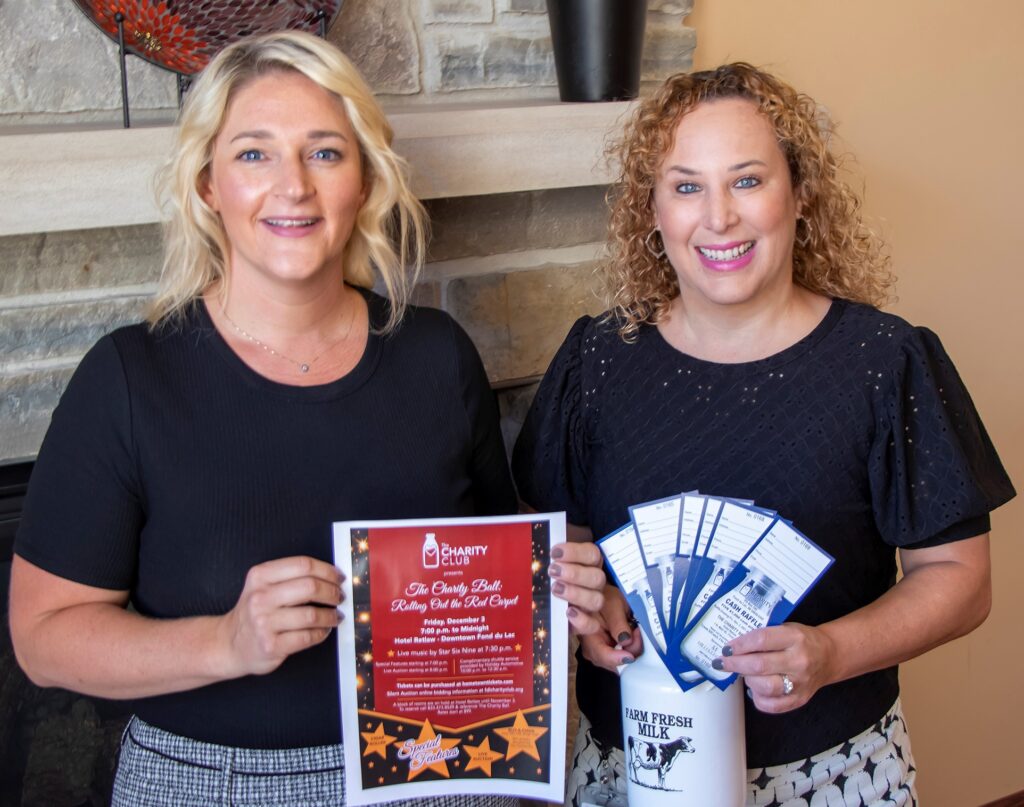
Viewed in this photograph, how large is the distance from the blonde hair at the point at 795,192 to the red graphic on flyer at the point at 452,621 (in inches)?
16.7

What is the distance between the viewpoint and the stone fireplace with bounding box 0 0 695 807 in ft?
4.68

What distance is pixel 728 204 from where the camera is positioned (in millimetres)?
1330

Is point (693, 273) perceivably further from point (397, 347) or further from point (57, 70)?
point (57, 70)

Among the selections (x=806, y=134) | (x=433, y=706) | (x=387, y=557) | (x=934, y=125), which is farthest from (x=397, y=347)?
(x=934, y=125)

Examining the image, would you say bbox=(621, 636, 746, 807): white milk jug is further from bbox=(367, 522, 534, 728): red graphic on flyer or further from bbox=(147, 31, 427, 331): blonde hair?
bbox=(147, 31, 427, 331): blonde hair

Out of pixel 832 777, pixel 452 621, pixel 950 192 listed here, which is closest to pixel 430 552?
pixel 452 621

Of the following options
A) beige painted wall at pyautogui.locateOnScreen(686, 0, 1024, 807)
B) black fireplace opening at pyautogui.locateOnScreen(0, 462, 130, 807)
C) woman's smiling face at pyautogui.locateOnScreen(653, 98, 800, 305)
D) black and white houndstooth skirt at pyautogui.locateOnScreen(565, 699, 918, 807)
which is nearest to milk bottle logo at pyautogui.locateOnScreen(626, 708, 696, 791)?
black and white houndstooth skirt at pyautogui.locateOnScreen(565, 699, 918, 807)

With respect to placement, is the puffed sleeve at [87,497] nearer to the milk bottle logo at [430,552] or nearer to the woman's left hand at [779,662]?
the milk bottle logo at [430,552]

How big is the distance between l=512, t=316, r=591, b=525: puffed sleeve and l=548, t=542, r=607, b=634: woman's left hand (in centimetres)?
26

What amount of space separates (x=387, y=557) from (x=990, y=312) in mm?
1728

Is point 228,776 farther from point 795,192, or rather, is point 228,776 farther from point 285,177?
point 795,192

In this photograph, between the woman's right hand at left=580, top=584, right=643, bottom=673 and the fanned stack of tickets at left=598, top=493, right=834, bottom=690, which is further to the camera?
the woman's right hand at left=580, top=584, right=643, bottom=673

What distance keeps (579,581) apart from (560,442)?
307 millimetres

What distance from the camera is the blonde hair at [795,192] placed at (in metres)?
1.39
